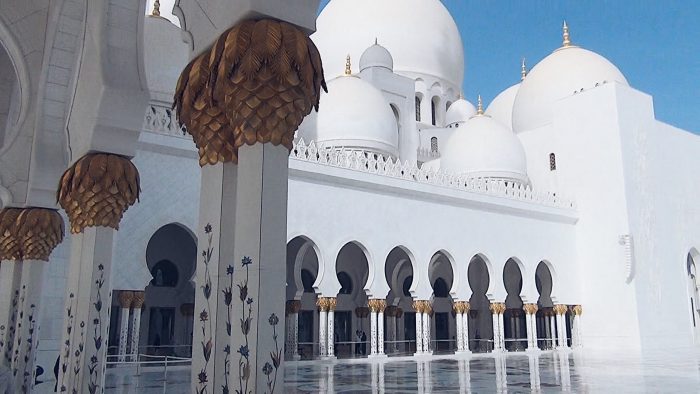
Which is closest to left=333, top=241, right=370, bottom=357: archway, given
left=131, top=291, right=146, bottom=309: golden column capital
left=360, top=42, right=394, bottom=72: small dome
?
Result: left=131, top=291, right=146, bottom=309: golden column capital

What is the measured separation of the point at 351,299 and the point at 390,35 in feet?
31.7

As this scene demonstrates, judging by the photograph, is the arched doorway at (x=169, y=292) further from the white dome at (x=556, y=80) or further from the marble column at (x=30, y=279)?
the white dome at (x=556, y=80)

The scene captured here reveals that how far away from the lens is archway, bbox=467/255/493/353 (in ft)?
53.1

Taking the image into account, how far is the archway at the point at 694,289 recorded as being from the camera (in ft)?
53.6

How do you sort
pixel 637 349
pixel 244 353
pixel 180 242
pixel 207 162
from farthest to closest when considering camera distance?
pixel 637 349 → pixel 180 242 → pixel 207 162 → pixel 244 353

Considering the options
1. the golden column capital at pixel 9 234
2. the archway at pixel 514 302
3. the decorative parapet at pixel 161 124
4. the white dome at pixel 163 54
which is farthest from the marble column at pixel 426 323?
the golden column capital at pixel 9 234

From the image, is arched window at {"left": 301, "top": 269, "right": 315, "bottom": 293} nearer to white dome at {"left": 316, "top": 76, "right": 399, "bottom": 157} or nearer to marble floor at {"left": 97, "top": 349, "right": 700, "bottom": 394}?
white dome at {"left": 316, "top": 76, "right": 399, "bottom": 157}

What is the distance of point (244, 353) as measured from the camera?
7.75ft

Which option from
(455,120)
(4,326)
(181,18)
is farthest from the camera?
(455,120)

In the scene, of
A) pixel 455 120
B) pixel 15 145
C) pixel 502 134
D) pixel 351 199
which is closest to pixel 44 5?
pixel 15 145

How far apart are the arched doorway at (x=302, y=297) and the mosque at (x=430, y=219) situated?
0.05 meters

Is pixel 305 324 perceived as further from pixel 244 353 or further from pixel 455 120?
pixel 244 353

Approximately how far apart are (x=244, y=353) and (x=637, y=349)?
13.4 metres

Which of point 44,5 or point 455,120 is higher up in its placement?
point 455,120
